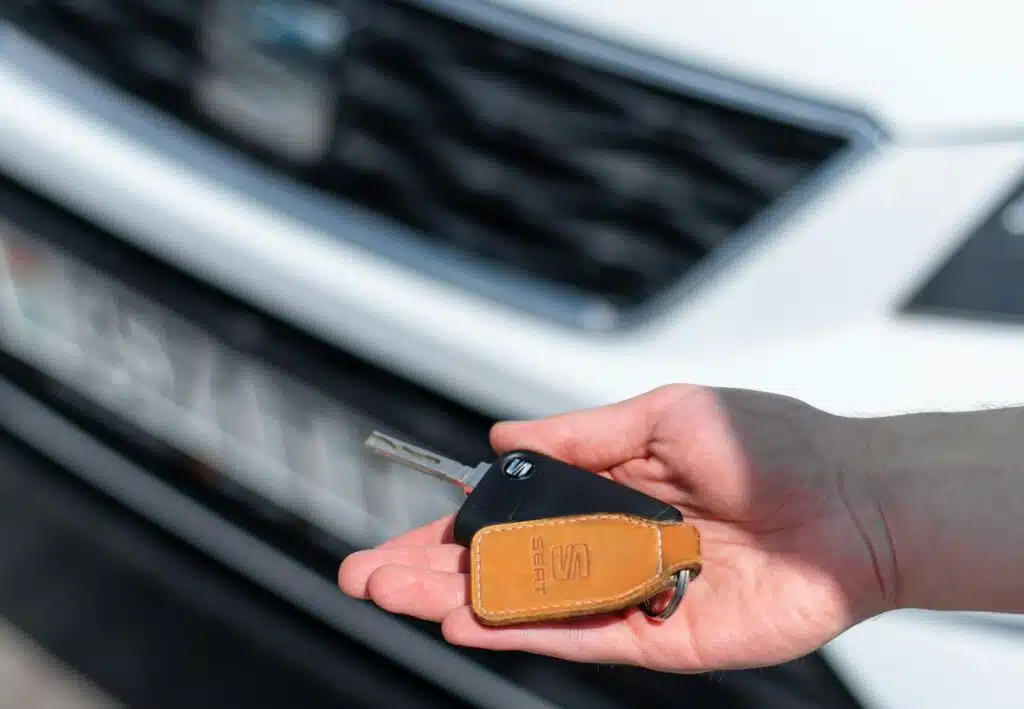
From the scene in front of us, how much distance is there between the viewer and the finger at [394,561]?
4.68ft

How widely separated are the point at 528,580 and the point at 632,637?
A: 14 centimetres

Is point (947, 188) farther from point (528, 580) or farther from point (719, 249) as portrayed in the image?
point (528, 580)

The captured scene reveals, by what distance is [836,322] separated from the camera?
148 centimetres

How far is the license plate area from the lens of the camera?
5.64 feet

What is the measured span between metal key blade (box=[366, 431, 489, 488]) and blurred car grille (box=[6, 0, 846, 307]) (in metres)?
0.26

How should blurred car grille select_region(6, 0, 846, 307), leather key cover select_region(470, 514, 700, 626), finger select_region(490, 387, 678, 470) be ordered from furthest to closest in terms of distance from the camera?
1. blurred car grille select_region(6, 0, 846, 307)
2. finger select_region(490, 387, 678, 470)
3. leather key cover select_region(470, 514, 700, 626)

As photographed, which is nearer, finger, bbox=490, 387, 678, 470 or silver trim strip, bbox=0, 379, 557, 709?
finger, bbox=490, 387, 678, 470

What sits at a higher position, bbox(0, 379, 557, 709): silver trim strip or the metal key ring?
the metal key ring

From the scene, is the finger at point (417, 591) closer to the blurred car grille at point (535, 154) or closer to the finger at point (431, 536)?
the finger at point (431, 536)

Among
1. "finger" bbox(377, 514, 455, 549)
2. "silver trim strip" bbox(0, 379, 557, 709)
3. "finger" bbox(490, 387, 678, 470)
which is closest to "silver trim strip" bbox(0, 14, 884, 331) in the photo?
"finger" bbox(490, 387, 678, 470)

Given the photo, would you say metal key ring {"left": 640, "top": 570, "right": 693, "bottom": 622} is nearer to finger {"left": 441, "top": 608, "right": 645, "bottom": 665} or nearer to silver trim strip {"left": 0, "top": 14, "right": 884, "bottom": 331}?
finger {"left": 441, "top": 608, "right": 645, "bottom": 665}

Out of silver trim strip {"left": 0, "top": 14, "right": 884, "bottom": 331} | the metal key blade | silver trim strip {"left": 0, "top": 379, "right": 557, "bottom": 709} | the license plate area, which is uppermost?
silver trim strip {"left": 0, "top": 14, "right": 884, "bottom": 331}

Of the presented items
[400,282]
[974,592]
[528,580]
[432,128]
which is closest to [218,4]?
[432,128]

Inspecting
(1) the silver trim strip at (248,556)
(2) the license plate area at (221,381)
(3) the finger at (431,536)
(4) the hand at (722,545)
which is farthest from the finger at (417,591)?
(1) the silver trim strip at (248,556)
